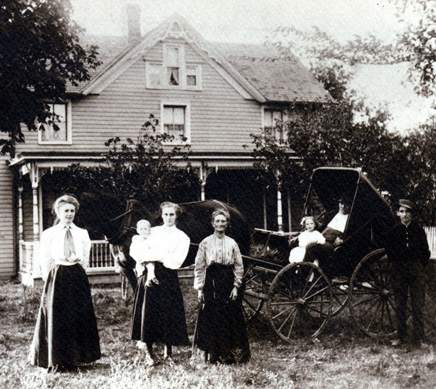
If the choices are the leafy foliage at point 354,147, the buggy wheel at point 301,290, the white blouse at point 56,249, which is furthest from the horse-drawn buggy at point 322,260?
the leafy foliage at point 354,147

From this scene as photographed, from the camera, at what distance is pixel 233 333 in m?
6.71

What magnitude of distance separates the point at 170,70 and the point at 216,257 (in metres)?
15.5

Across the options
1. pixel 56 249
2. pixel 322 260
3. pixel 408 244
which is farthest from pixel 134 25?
pixel 56 249

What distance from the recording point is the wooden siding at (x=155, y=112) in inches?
790

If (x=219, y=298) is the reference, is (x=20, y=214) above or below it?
above

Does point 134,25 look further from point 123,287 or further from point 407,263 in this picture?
point 407,263

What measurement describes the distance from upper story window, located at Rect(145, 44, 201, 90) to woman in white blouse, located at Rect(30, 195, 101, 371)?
1492 centimetres

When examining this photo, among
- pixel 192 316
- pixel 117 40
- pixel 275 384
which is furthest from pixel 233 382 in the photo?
pixel 117 40

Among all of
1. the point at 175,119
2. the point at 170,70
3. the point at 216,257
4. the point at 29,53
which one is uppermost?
the point at 170,70

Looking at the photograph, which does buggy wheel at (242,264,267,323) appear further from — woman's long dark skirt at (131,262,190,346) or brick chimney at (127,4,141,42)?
brick chimney at (127,4,141,42)

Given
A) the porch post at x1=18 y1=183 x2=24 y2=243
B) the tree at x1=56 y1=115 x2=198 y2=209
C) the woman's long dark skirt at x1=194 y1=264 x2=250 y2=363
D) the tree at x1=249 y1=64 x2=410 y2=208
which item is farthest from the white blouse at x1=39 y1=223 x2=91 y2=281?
the porch post at x1=18 y1=183 x2=24 y2=243

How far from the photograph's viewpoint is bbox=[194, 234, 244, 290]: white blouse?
6.70 meters

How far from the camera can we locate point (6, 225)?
19.2m

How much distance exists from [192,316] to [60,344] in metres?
4.22
